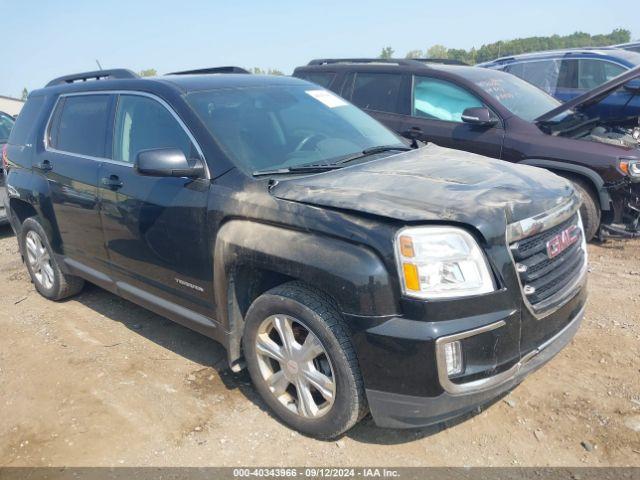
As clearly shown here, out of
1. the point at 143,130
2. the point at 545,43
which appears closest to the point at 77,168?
the point at 143,130

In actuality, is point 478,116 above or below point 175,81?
below

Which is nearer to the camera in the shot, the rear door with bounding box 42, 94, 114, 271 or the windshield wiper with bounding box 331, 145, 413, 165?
the windshield wiper with bounding box 331, 145, 413, 165

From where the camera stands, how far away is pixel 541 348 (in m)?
2.68

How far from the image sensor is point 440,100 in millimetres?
6324

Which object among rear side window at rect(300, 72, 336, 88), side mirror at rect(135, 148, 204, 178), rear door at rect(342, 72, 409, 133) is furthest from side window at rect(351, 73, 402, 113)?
side mirror at rect(135, 148, 204, 178)

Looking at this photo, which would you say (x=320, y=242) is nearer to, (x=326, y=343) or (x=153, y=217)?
(x=326, y=343)

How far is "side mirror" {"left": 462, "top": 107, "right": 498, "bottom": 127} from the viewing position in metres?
5.67

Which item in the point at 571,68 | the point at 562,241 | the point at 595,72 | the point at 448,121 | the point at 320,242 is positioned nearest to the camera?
the point at 320,242

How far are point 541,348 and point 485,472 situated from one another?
647 mm

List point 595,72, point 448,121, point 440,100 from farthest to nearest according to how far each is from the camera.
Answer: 1. point 595,72
2. point 440,100
3. point 448,121

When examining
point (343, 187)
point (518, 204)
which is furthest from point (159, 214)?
point (518, 204)

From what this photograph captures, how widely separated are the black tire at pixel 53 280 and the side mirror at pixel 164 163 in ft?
7.10

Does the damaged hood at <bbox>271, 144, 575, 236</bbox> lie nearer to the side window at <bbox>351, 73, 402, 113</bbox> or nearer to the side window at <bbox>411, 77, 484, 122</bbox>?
the side window at <bbox>411, 77, 484, 122</bbox>

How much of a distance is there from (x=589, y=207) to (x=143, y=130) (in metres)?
4.17
